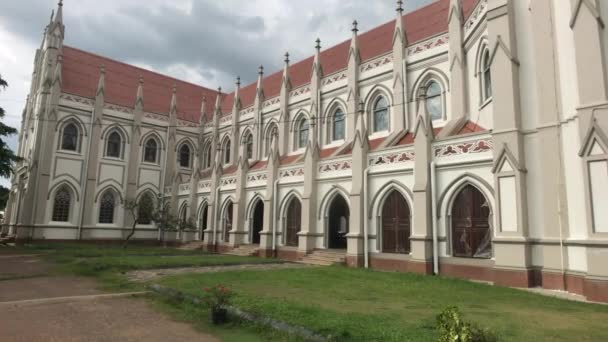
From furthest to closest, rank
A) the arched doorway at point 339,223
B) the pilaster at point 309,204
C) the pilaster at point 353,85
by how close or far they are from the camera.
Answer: the arched doorway at point 339,223 → the pilaster at point 353,85 → the pilaster at point 309,204

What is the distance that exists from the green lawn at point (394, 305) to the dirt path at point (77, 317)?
138cm

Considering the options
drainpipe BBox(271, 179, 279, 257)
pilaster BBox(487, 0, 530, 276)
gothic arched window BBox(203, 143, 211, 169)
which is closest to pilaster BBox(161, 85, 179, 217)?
gothic arched window BBox(203, 143, 211, 169)

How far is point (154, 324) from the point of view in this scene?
698 centimetres

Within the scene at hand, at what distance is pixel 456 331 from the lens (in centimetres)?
384

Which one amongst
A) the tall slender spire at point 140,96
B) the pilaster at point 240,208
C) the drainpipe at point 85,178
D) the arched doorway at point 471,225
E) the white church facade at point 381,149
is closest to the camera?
the white church facade at point 381,149

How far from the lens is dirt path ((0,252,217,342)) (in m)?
6.21

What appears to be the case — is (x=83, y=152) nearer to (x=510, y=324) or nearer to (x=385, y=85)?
(x=385, y=85)

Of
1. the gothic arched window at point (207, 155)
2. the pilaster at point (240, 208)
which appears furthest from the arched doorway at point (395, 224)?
the gothic arched window at point (207, 155)

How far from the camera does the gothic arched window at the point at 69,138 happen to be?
92.0 ft

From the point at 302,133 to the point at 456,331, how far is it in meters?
22.8

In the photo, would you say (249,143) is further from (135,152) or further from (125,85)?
(125,85)

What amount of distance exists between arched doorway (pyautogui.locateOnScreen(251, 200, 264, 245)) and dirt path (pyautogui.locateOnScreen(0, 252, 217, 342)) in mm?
13871

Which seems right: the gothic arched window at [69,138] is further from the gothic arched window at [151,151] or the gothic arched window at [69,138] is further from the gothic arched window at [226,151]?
the gothic arched window at [226,151]

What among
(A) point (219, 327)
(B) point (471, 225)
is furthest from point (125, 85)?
(A) point (219, 327)
